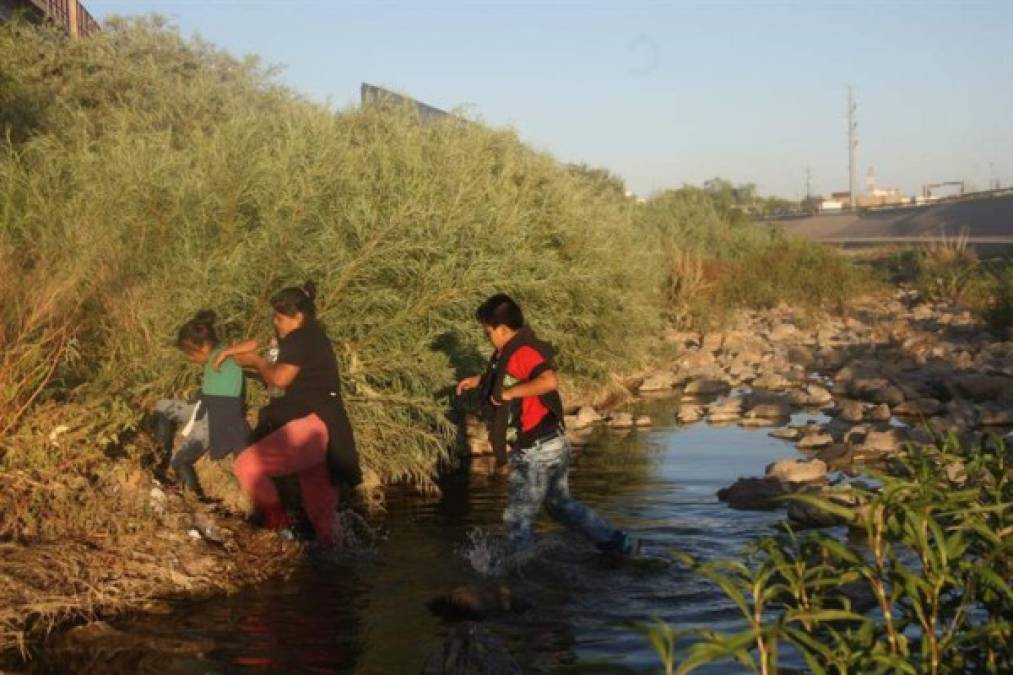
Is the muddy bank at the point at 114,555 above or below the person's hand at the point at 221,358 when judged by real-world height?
below

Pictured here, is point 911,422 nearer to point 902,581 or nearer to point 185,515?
point 185,515

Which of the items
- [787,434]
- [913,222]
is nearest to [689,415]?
[787,434]

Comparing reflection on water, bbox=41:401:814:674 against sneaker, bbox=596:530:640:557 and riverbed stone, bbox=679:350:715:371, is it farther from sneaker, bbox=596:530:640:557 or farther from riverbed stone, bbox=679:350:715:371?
riverbed stone, bbox=679:350:715:371

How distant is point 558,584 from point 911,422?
31.1 ft

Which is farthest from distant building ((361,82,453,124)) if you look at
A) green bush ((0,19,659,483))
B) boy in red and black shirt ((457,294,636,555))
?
boy in red and black shirt ((457,294,636,555))

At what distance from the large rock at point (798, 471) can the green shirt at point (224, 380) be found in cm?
557

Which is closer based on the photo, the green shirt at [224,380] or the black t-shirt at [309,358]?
the black t-shirt at [309,358]

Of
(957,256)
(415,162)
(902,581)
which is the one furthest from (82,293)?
(957,256)

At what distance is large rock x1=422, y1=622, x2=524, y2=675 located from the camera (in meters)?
6.27

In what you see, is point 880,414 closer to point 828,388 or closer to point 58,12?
point 828,388

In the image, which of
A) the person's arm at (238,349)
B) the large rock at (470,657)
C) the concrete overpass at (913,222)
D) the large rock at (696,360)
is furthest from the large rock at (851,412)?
the concrete overpass at (913,222)

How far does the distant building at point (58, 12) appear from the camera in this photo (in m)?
29.4

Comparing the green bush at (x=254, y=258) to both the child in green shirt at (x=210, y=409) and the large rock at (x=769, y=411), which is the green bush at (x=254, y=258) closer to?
the child in green shirt at (x=210, y=409)

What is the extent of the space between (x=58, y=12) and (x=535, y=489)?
27303 mm
